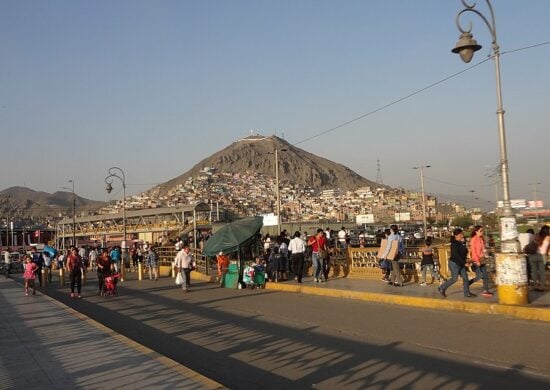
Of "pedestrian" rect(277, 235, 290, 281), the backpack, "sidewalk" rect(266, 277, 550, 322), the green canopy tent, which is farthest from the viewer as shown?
the green canopy tent

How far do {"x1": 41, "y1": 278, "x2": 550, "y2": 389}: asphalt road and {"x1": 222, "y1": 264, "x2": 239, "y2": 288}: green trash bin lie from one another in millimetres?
5014

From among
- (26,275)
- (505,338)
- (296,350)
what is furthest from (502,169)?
(26,275)

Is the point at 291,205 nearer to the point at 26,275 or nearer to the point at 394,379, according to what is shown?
the point at 26,275

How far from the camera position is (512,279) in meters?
11.3

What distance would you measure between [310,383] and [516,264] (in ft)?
22.0

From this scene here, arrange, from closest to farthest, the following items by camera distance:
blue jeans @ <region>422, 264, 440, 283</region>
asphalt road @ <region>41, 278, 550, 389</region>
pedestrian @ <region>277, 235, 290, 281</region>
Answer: asphalt road @ <region>41, 278, 550, 389</region>, blue jeans @ <region>422, 264, 440, 283</region>, pedestrian @ <region>277, 235, 290, 281</region>

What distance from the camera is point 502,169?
12406 millimetres

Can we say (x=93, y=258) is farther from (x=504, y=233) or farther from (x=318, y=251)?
(x=504, y=233)

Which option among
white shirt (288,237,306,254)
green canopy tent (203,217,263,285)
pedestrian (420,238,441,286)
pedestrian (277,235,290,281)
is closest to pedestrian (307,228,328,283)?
white shirt (288,237,306,254)

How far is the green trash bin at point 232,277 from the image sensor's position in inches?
788

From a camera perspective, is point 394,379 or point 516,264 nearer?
point 394,379

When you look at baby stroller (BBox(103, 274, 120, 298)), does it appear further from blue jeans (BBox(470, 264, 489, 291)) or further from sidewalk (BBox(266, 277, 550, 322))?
blue jeans (BBox(470, 264, 489, 291))

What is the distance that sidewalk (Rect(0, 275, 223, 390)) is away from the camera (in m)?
6.07

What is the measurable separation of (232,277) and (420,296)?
28.2 feet
